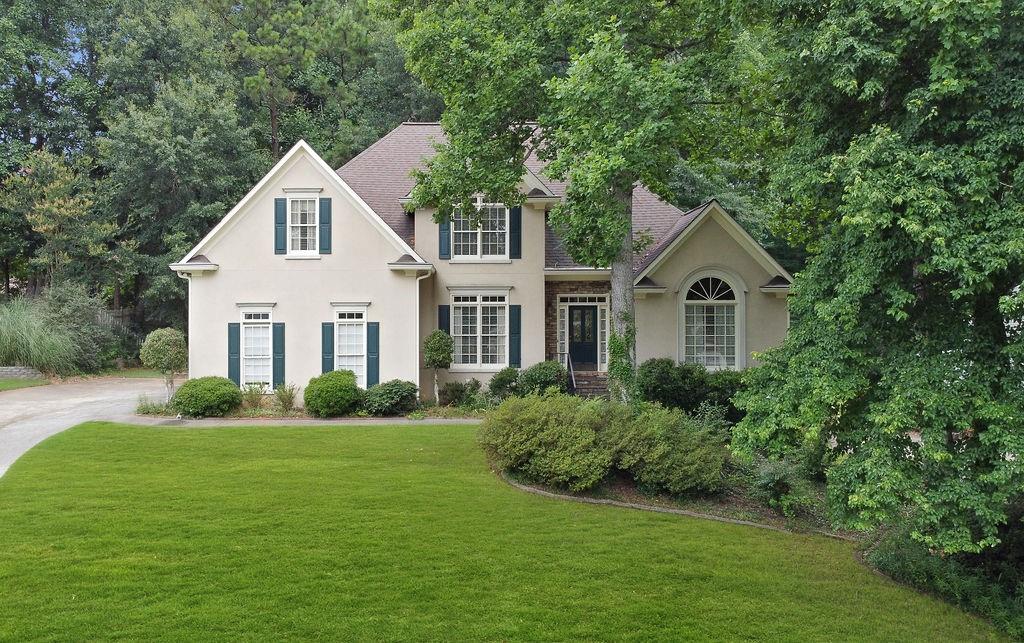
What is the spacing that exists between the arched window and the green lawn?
9748mm

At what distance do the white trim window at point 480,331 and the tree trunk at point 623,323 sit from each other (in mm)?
A: 5530

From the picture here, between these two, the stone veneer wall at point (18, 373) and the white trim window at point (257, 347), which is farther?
the stone veneer wall at point (18, 373)

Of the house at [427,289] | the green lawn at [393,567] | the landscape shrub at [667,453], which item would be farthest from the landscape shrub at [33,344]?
the landscape shrub at [667,453]

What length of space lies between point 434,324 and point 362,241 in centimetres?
292

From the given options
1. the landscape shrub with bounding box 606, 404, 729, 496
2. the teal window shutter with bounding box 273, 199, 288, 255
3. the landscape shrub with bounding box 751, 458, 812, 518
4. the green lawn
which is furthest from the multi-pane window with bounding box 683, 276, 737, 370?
the teal window shutter with bounding box 273, 199, 288, 255

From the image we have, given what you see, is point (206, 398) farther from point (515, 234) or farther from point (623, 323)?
point (623, 323)

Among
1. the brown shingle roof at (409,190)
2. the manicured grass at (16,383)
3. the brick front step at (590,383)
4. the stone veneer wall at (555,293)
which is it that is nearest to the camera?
the brick front step at (590,383)

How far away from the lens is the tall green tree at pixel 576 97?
439 inches

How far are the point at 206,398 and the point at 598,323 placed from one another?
10377 millimetres

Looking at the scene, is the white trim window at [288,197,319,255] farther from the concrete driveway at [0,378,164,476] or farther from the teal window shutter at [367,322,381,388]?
the concrete driveway at [0,378,164,476]

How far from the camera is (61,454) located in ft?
39.4

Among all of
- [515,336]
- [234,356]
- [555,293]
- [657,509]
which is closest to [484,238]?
[555,293]

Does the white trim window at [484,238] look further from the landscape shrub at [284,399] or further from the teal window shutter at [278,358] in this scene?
the landscape shrub at [284,399]

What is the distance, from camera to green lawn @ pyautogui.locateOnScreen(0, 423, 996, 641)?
6.03 m
